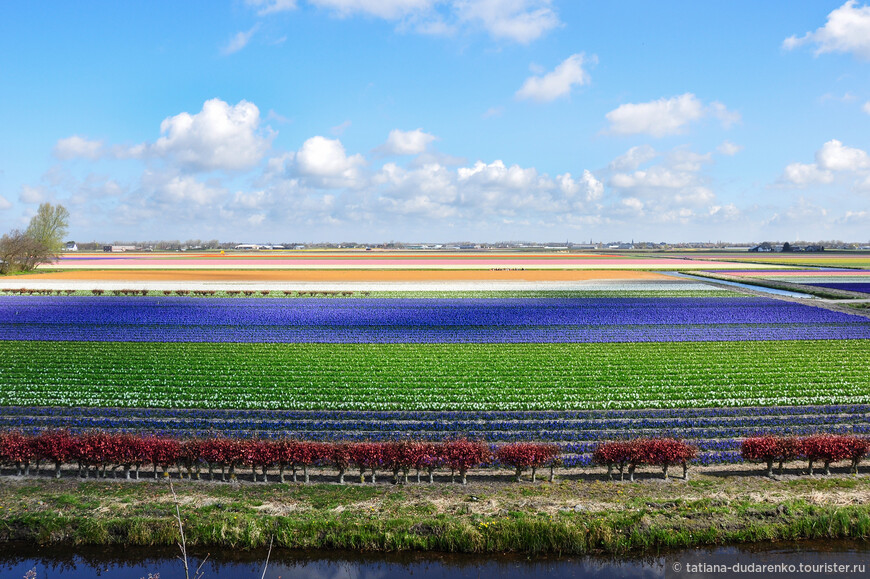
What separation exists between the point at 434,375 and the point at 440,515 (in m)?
14.4

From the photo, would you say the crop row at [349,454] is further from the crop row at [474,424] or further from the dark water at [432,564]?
the dark water at [432,564]

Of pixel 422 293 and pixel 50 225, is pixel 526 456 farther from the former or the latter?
pixel 50 225

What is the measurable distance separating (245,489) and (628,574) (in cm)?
1101

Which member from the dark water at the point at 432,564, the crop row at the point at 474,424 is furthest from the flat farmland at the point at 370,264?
the dark water at the point at 432,564

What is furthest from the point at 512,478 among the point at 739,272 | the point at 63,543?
the point at 739,272

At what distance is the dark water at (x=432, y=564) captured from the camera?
580 inches

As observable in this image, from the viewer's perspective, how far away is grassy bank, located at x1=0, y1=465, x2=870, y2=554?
51.5 feet

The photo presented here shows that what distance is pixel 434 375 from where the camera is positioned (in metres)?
30.7

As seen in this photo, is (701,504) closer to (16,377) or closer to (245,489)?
(245,489)

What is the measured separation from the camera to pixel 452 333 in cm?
4231

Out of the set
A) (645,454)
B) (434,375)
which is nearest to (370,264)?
(434,375)

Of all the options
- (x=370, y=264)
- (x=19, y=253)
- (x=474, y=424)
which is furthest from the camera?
(x=370, y=264)

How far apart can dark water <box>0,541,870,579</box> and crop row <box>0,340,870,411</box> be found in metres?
10.3

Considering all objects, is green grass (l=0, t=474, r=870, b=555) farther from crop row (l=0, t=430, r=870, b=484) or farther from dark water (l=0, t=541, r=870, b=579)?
crop row (l=0, t=430, r=870, b=484)
